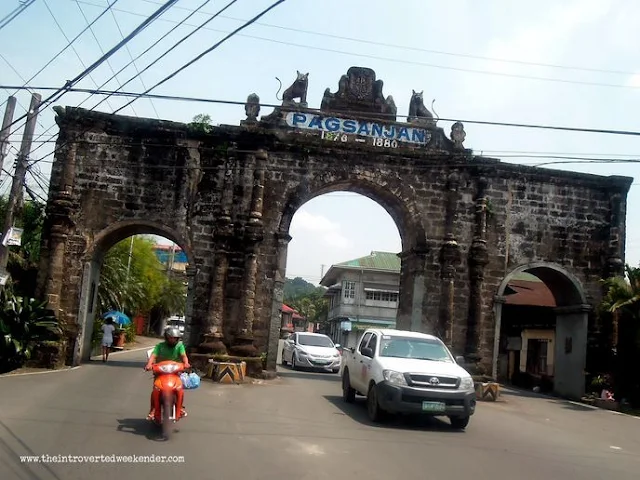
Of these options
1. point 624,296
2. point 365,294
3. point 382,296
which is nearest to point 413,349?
point 624,296

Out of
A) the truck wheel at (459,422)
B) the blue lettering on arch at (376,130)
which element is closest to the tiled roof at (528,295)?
the blue lettering on arch at (376,130)

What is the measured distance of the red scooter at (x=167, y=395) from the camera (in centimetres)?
755

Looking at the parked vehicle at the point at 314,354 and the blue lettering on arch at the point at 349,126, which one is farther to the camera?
the parked vehicle at the point at 314,354

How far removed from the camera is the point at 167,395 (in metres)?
7.55

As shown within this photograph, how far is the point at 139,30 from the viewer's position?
796 cm

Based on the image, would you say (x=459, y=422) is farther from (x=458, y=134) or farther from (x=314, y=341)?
(x=314, y=341)

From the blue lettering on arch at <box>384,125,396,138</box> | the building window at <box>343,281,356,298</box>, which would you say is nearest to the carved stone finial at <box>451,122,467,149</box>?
the blue lettering on arch at <box>384,125,396,138</box>

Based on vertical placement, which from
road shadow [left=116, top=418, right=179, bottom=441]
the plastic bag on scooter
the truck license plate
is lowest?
road shadow [left=116, top=418, right=179, bottom=441]

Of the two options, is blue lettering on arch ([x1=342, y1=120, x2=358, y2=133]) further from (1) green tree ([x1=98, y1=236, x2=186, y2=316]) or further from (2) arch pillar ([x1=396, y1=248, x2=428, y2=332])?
(1) green tree ([x1=98, y1=236, x2=186, y2=316])

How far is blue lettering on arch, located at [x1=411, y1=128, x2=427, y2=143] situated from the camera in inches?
699

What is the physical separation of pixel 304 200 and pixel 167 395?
1033cm

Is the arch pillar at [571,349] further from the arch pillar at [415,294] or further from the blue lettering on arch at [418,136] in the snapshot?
the blue lettering on arch at [418,136]

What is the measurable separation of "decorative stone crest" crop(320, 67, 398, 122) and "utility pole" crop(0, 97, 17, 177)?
7.84m

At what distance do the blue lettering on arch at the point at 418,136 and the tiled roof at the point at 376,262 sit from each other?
26967mm
